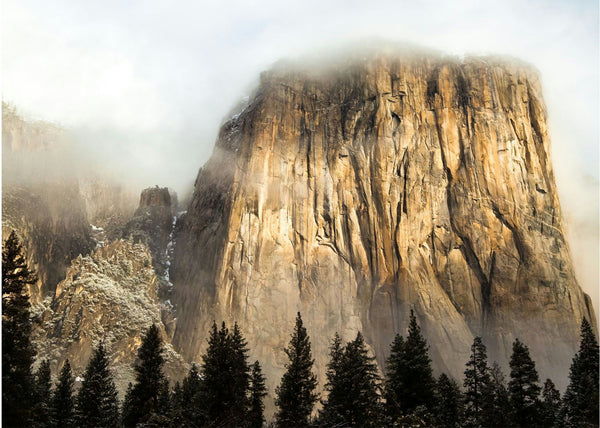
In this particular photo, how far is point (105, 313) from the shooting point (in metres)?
87.5

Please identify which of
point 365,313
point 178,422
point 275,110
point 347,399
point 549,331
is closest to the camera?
point 178,422

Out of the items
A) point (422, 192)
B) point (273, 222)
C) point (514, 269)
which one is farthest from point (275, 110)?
point (514, 269)

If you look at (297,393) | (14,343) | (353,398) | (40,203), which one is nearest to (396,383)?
(353,398)

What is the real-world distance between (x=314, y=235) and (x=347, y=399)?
5253 cm

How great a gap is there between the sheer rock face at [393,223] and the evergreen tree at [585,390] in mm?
38864

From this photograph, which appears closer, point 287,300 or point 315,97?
point 287,300

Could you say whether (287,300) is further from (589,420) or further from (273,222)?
(589,420)

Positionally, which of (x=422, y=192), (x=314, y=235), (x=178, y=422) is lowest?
(x=178, y=422)

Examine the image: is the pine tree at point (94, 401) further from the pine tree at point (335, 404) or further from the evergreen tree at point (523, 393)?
the evergreen tree at point (523, 393)

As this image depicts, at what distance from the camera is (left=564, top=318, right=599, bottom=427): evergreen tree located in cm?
3600

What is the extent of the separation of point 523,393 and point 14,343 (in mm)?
33381

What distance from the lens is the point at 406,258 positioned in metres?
90.1

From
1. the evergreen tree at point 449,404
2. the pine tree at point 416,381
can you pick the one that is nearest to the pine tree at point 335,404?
the pine tree at point 416,381

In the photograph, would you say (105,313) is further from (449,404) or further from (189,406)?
(449,404)
